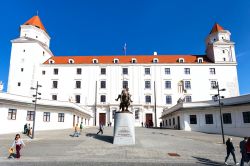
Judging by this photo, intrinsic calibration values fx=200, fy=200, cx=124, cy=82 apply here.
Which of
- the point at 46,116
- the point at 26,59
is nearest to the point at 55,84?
the point at 26,59

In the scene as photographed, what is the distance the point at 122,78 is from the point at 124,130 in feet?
117

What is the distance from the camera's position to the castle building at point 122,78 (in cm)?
5041

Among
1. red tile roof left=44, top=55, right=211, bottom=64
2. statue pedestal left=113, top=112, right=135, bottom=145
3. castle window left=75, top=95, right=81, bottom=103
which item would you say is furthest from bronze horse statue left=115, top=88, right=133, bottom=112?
red tile roof left=44, top=55, right=211, bottom=64

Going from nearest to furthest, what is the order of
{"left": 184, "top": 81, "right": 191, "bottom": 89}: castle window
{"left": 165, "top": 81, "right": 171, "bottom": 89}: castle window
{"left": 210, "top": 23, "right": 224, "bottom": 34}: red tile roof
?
{"left": 184, "top": 81, "right": 191, "bottom": 89}: castle window, {"left": 165, "top": 81, "right": 171, "bottom": 89}: castle window, {"left": 210, "top": 23, "right": 224, "bottom": 34}: red tile roof

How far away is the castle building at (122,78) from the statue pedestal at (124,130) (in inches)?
1248

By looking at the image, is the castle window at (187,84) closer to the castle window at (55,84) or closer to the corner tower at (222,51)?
the corner tower at (222,51)

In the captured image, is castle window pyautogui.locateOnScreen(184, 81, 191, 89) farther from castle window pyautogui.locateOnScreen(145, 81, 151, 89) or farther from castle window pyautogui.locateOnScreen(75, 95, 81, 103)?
castle window pyautogui.locateOnScreen(75, 95, 81, 103)

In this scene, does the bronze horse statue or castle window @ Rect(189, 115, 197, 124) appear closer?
the bronze horse statue

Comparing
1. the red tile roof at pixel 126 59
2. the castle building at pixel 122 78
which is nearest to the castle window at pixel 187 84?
the castle building at pixel 122 78

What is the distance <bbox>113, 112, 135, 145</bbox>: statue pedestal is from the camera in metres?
17.7

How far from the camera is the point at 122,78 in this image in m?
53.0

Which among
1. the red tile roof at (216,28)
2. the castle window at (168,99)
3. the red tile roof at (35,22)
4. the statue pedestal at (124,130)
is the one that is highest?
the red tile roof at (35,22)

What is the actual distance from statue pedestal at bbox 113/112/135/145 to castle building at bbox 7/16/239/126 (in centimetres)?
3170

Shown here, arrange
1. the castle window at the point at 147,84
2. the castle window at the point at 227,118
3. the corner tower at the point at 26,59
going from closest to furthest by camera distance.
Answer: the castle window at the point at 227,118 < the corner tower at the point at 26,59 < the castle window at the point at 147,84
